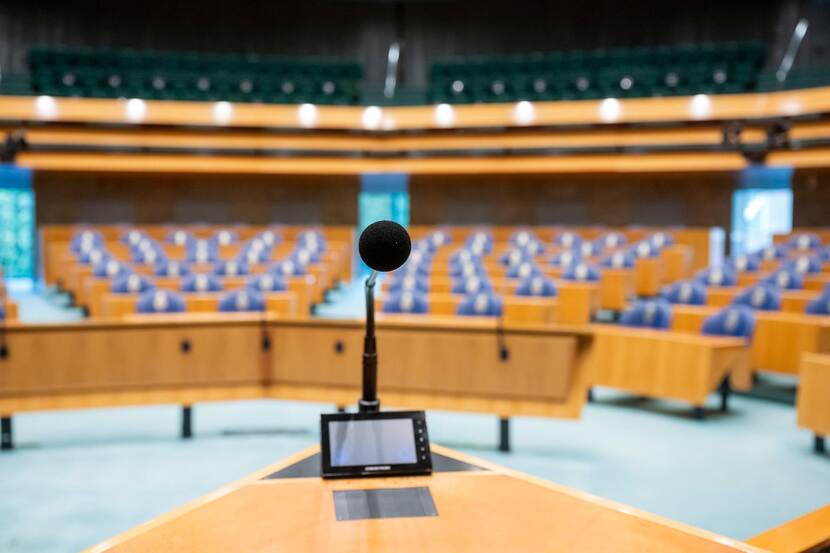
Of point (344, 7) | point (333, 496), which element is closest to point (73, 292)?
point (333, 496)

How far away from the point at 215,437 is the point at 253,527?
3.56 meters

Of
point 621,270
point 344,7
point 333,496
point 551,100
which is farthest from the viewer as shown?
point 344,7

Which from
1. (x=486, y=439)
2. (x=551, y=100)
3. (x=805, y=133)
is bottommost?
(x=486, y=439)

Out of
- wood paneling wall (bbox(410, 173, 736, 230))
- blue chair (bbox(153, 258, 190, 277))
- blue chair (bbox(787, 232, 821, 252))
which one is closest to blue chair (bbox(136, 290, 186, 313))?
blue chair (bbox(153, 258, 190, 277))

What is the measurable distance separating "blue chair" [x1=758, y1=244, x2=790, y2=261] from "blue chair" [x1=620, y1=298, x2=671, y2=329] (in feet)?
16.6

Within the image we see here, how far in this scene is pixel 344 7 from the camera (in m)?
17.8

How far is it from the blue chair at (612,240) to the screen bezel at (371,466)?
10624 mm

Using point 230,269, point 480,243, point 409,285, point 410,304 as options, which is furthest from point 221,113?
point 410,304

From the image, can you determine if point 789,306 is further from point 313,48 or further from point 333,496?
point 313,48

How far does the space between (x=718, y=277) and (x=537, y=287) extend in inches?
87.4

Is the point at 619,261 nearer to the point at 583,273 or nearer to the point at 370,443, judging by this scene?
the point at 583,273

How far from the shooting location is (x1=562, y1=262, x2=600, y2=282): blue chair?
9.18 m

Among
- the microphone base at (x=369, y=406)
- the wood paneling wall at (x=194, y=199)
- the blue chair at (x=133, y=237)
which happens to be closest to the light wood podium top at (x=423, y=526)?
the microphone base at (x=369, y=406)

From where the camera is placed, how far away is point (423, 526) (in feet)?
5.78
